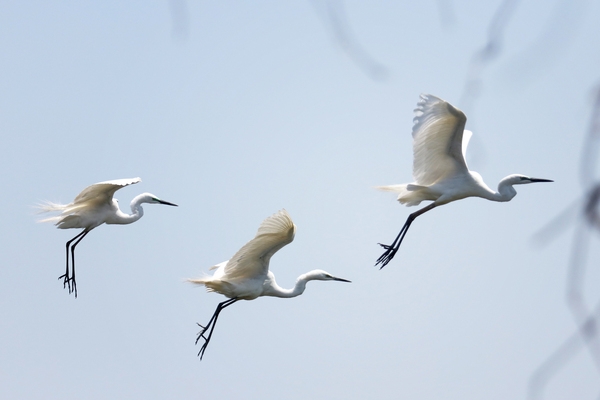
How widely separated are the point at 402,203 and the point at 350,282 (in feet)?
9.43

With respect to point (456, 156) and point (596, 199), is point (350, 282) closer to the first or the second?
point (456, 156)

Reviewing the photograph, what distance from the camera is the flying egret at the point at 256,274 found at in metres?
11.7

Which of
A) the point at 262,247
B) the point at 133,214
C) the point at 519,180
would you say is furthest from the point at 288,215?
the point at 133,214

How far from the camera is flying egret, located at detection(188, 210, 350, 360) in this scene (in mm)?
11695

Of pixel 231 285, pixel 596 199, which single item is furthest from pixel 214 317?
pixel 596 199

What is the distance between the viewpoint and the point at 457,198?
12.2 metres

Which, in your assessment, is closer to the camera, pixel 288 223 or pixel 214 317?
pixel 288 223

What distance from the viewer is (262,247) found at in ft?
40.5

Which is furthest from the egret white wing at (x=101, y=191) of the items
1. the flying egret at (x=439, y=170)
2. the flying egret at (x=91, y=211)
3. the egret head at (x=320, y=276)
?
the flying egret at (x=439, y=170)

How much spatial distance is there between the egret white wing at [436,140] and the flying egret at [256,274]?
6.40ft

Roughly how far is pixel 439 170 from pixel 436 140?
76 centimetres

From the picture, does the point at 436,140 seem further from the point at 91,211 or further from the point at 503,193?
the point at 91,211

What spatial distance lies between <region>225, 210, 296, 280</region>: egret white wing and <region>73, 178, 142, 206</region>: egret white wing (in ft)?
7.43

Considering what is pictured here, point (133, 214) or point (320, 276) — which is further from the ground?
point (133, 214)
